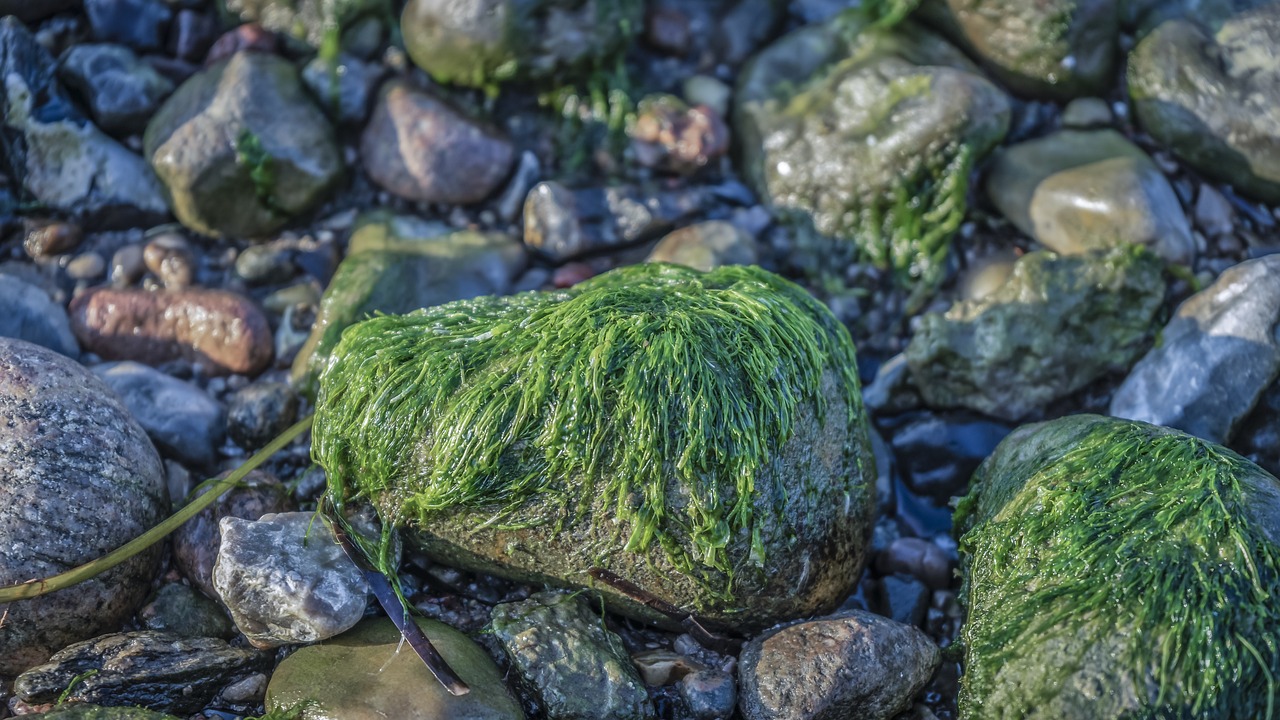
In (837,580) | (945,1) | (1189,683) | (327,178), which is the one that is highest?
(945,1)

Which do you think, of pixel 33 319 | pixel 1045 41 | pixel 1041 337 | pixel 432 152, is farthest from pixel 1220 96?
pixel 33 319

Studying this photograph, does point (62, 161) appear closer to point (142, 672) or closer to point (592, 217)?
point (592, 217)

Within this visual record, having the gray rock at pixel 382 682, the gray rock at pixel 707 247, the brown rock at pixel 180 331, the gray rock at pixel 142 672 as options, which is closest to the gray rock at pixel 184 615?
the gray rock at pixel 142 672

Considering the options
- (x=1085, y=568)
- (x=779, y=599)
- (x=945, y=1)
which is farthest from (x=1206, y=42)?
(x=779, y=599)

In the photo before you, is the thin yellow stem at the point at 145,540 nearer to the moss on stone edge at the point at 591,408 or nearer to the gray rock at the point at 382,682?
the moss on stone edge at the point at 591,408

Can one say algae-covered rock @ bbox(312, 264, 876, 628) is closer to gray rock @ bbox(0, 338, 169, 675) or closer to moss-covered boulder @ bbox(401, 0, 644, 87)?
gray rock @ bbox(0, 338, 169, 675)

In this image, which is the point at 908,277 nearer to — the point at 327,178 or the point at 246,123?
the point at 327,178

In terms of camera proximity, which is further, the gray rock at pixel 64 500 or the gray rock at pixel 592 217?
the gray rock at pixel 592 217
